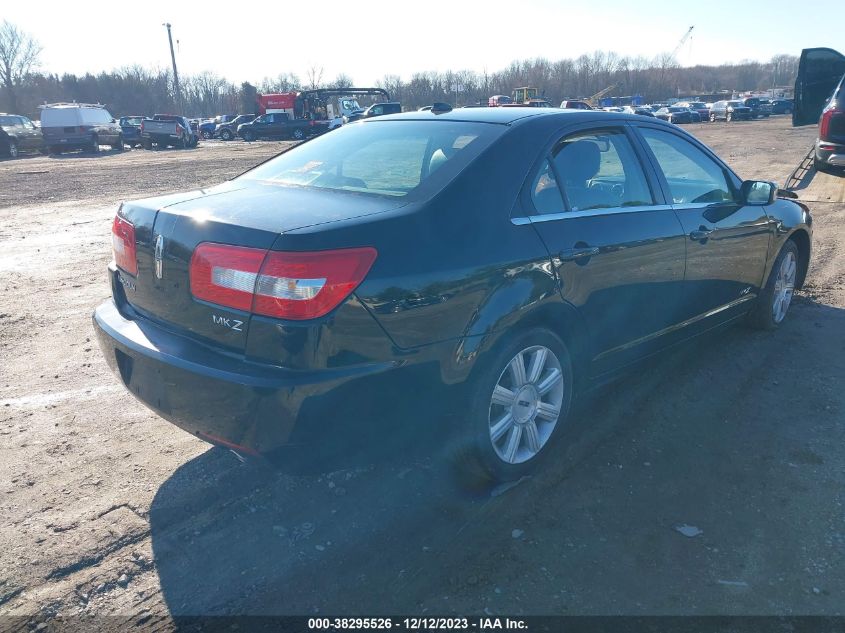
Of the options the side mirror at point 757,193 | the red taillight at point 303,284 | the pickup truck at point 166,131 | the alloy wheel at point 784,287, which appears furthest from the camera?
the pickup truck at point 166,131

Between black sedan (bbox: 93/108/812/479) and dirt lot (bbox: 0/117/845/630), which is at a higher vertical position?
black sedan (bbox: 93/108/812/479)

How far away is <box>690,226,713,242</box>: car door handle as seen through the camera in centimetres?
406

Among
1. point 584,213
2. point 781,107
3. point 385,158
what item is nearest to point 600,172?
point 584,213

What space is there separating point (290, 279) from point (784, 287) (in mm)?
4444

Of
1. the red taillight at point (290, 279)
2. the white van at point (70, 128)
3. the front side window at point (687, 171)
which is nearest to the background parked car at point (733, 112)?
the white van at point (70, 128)

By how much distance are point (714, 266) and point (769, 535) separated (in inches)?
76.7

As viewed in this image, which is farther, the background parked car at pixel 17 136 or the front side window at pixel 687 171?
the background parked car at pixel 17 136

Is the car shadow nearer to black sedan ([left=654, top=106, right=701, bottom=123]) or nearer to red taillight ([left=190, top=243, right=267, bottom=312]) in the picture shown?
red taillight ([left=190, top=243, right=267, bottom=312])

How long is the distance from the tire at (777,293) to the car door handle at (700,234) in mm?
1164

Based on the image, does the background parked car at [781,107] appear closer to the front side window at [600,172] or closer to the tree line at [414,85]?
the tree line at [414,85]

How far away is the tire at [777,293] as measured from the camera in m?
5.07

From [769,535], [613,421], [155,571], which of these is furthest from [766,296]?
[155,571]

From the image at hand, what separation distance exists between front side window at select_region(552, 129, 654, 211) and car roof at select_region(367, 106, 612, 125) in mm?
119

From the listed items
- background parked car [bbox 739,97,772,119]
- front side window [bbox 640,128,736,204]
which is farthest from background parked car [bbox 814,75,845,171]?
background parked car [bbox 739,97,772,119]
